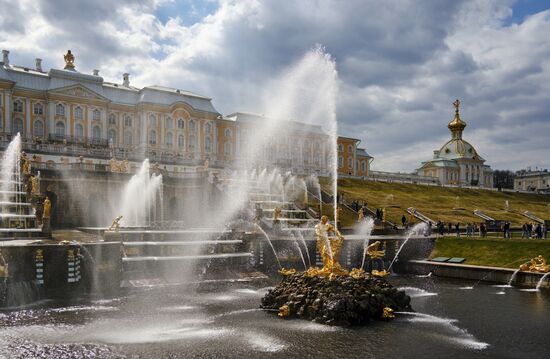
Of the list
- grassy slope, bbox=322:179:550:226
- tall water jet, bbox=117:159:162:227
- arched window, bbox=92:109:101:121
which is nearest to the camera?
tall water jet, bbox=117:159:162:227

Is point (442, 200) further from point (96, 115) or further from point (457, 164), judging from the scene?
point (96, 115)

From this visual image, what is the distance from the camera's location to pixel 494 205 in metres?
68.6

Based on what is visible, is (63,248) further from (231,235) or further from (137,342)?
(231,235)

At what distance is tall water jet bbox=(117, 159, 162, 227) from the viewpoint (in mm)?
40344

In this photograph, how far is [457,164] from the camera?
9994cm

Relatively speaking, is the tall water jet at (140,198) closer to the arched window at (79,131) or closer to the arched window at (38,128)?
the arched window at (79,131)

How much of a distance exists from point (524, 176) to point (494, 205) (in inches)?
3195

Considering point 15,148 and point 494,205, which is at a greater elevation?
point 15,148

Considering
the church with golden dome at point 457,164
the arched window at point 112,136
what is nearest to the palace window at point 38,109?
the arched window at point 112,136

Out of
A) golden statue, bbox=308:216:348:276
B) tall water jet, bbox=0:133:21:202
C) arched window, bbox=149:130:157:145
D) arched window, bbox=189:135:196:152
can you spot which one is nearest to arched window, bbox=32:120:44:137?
arched window, bbox=149:130:157:145

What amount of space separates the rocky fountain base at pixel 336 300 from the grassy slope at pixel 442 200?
942 inches

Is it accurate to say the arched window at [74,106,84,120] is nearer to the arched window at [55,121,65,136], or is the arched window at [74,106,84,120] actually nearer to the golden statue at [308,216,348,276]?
the arched window at [55,121,65,136]

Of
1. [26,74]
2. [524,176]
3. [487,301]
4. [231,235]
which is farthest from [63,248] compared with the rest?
[524,176]

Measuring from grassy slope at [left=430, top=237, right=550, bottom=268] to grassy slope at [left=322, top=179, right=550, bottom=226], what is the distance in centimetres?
1085
